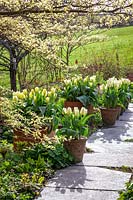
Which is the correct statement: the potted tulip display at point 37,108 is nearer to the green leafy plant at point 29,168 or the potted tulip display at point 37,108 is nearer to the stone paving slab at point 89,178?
the green leafy plant at point 29,168

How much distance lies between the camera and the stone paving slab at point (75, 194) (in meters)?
3.95

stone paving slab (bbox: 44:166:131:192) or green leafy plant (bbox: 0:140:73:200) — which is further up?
green leafy plant (bbox: 0:140:73:200)

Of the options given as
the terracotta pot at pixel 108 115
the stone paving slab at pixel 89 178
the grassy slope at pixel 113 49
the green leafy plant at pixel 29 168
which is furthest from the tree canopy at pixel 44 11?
the grassy slope at pixel 113 49

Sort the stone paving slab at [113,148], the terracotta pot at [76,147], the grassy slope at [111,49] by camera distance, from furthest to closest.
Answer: the grassy slope at [111,49]
the stone paving slab at [113,148]
the terracotta pot at [76,147]

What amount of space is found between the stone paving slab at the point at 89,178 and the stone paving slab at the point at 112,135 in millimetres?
1396

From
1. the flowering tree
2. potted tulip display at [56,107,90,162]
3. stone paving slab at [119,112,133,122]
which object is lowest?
stone paving slab at [119,112,133,122]

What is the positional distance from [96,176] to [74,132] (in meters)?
0.65

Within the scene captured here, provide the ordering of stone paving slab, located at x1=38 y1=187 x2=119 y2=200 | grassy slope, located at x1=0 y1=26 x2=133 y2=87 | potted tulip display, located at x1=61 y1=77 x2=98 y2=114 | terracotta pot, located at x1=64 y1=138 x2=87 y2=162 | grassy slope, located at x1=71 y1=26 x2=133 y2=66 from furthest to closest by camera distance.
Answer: grassy slope, located at x1=71 y1=26 x2=133 y2=66 → grassy slope, located at x1=0 y1=26 x2=133 y2=87 → potted tulip display, located at x1=61 y1=77 x2=98 y2=114 → terracotta pot, located at x1=64 y1=138 x2=87 y2=162 → stone paving slab, located at x1=38 y1=187 x2=119 y2=200

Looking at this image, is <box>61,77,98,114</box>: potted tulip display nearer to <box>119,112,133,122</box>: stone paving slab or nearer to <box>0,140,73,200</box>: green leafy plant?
<box>119,112,133,122</box>: stone paving slab

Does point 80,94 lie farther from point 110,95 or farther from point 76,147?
point 76,147

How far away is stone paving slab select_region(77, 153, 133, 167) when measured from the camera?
498 cm

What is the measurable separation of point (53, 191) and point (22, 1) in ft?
5.75

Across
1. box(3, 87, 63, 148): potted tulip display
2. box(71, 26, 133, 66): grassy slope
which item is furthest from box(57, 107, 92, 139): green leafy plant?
box(71, 26, 133, 66): grassy slope

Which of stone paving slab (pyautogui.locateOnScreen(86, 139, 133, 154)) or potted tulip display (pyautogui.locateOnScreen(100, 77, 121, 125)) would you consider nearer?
stone paving slab (pyautogui.locateOnScreen(86, 139, 133, 154))
